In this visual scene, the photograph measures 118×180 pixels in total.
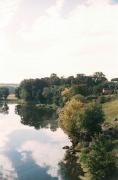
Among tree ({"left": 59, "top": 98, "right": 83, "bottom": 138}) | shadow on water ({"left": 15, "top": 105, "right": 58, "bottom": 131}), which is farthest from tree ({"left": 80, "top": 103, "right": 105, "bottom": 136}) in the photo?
shadow on water ({"left": 15, "top": 105, "right": 58, "bottom": 131})

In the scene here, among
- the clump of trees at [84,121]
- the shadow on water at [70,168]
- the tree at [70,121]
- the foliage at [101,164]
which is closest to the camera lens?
Answer: the foliage at [101,164]

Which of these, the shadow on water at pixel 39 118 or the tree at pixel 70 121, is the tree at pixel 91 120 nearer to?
the tree at pixel 70 121

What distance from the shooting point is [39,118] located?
160 m

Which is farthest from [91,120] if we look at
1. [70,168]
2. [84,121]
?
[70,168]

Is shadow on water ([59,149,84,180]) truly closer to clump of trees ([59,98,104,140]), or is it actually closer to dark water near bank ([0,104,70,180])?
dark water near bank ([0,104,70,180])

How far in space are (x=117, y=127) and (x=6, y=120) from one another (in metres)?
74.9

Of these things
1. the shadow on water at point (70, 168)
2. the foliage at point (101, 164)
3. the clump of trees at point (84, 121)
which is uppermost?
the clump of trees at point (84, 121)

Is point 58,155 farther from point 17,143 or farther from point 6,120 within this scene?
point 6,120

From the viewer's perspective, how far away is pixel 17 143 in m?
111

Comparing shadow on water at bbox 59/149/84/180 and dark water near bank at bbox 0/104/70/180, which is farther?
dark water near bank at bbox 0/104/70/180

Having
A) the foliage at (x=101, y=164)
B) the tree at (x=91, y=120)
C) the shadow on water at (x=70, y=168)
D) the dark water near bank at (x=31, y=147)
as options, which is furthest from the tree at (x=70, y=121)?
the foliage at (x=101, y=164)

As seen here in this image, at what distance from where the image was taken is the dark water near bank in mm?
77000

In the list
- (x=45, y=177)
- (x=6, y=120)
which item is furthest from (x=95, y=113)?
(x=6, y=120)

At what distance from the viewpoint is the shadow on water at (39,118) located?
14338 cm
